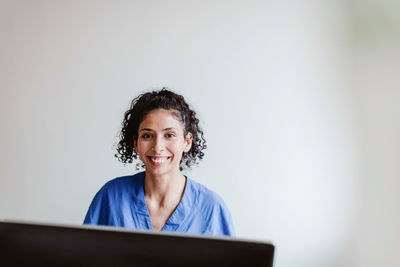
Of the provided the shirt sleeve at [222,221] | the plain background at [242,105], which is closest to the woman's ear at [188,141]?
the shirt sleeve at [222,221]

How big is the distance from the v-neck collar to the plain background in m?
0.58

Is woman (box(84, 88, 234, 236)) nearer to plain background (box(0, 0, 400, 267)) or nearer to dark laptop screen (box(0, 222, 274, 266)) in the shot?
plain background (box(0, 0, 400, 267))

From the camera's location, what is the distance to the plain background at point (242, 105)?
6.34ft

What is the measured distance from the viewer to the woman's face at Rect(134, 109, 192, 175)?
1.48 meters

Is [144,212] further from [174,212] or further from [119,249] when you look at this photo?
[119,249]

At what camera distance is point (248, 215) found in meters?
2.03

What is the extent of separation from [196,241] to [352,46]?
170 cm

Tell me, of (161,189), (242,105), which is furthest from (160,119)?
(242,105)

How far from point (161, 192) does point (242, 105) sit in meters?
0.77

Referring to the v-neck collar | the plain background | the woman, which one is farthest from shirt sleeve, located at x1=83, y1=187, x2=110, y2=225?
the plain background

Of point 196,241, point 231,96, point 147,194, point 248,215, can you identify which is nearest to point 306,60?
point 231,96

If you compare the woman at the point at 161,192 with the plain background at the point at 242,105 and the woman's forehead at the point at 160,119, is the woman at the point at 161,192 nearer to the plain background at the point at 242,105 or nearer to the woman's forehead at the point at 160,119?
the woman's forehead at the point at 160,119

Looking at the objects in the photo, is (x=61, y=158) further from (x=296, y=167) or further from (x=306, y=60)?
(x=306, y=60)

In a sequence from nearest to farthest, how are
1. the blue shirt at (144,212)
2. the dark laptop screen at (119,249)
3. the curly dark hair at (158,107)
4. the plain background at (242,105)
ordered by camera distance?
the dark laptop screen at (119,249) → the blue shirt at (144,212) → the curly dark hair at (158,107) → the plain background at (242,105)
